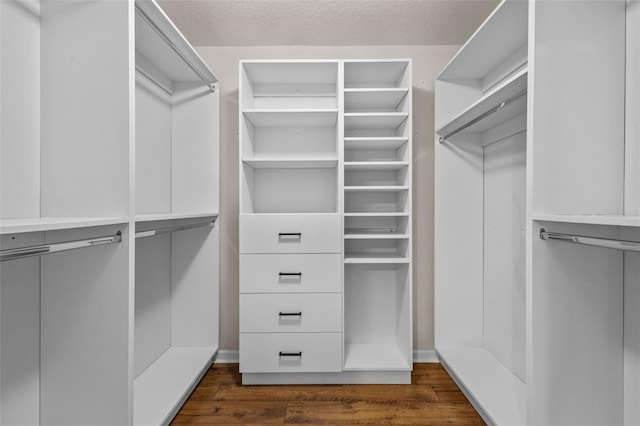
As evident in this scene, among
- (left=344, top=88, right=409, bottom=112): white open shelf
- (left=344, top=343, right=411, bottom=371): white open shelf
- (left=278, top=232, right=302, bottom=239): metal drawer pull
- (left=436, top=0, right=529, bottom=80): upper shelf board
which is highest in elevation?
(left=436, top=0, right=529, bottom=80): upper shelf board

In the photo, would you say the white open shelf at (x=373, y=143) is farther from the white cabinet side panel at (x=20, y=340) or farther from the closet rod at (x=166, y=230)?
the white cabinet side panel at (x=20, y=340)

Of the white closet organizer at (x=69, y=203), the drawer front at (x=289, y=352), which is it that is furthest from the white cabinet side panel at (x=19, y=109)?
the drawer front at (x=289, y=352)

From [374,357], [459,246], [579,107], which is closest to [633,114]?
[579,107]

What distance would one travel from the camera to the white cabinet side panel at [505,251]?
1.99 m

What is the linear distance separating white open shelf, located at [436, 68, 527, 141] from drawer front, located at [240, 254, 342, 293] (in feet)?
3.50

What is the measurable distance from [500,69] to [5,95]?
242cm

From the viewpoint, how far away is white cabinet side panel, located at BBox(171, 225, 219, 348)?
2434mm

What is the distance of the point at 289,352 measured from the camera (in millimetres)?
2102

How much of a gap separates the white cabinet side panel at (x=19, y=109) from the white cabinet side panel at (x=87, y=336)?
256 millimetres

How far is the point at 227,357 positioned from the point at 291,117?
169 centimetres

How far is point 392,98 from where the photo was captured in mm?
2289

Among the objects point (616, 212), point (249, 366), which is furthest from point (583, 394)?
point (249, 366)

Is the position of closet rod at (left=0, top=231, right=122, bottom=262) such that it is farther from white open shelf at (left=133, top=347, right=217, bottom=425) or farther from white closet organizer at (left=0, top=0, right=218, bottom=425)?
white open shelf at (left=133, top=347, right=217, bottom=425)

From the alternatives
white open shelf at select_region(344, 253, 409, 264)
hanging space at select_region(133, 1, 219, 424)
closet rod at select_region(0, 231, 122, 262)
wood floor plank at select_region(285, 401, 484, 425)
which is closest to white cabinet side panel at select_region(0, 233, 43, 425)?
closet rod at select_region(0, 231, 122, 262)
